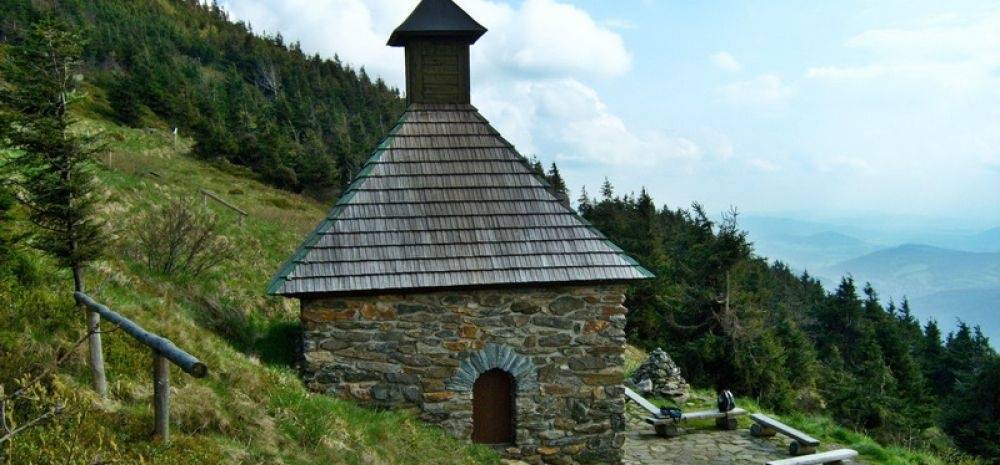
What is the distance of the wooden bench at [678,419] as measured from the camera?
1098 centimetres

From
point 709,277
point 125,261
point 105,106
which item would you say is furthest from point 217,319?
point 105,106

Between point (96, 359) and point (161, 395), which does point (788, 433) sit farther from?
point (96, 359)

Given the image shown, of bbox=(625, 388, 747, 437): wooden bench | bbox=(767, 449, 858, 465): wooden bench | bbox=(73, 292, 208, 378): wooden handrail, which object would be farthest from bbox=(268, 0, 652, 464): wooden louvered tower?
bbox=(73, 292, 208, 378): wooden handrail

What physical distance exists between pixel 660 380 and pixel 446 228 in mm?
6776

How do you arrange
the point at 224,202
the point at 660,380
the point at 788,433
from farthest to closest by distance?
the point at 224,202, the point at 660,380, the point at 788,433

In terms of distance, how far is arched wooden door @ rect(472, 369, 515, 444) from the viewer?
9.23 m

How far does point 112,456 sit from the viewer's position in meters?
4.33

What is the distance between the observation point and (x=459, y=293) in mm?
8852

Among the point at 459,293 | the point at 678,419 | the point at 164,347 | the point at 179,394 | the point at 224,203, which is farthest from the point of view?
the point at 224,203

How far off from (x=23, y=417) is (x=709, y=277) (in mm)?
18242

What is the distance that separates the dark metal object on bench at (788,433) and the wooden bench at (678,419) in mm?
324

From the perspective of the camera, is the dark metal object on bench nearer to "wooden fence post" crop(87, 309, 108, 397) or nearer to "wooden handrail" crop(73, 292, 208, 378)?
"wooden handrail" crop(73, 292, 208, 378)

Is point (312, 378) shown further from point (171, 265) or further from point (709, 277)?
point (709, 277)

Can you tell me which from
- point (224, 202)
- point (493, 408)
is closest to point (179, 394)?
point (493, 408)
